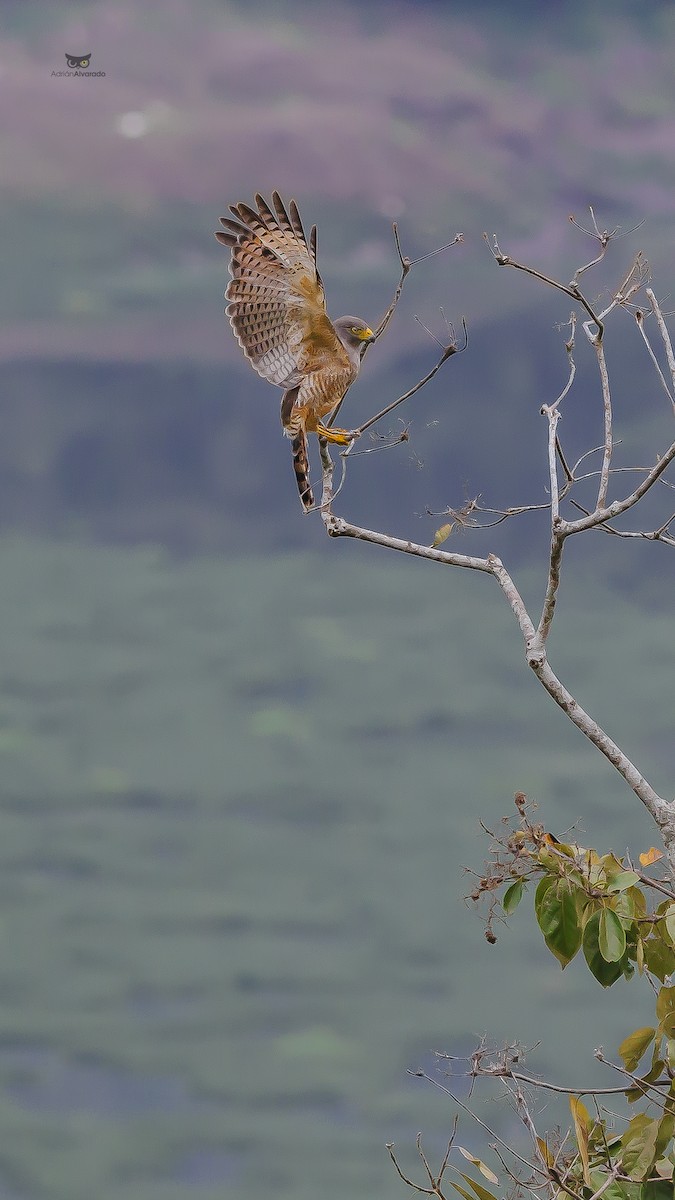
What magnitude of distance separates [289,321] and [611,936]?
192cm

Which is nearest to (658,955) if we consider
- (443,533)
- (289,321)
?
(443,533)

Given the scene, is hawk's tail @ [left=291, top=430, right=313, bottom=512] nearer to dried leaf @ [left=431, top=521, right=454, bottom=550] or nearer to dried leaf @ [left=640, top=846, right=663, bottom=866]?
dried leaf @ [left=431, top=521, right=454, bottom=550]

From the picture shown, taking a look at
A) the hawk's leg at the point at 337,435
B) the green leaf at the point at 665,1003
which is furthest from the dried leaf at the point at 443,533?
the green leaf at the point at 665,1003

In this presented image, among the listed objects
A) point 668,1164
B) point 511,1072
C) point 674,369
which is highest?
point 674,369

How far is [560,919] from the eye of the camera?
2.12 m

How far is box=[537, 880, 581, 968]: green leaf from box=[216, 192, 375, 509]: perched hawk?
57.8 inches

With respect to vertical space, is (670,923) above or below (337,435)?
below

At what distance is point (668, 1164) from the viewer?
219 centimetres

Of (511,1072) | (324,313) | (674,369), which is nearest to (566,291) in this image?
(674,369)

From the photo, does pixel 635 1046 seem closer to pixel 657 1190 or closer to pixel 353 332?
pixel 657 1190

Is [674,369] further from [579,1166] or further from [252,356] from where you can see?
[579,1166]

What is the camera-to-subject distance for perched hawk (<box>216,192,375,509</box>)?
3268 millimetres

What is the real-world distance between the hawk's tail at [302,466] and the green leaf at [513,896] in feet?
4.17

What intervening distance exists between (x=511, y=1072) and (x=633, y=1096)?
9.3 inches
